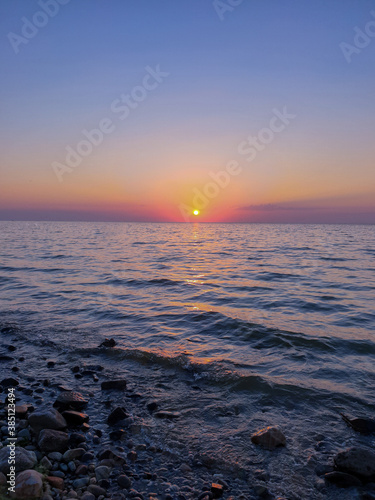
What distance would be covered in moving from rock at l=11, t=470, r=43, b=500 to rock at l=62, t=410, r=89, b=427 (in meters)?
1.64

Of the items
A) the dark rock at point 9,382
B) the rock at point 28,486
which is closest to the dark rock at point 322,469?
the rock at point 28,486

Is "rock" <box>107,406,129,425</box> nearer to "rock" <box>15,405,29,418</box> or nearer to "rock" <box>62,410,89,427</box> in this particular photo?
"rock" <box>62,410,89,427</box>

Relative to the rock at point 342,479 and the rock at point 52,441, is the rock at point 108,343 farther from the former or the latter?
the rock at point 342,479

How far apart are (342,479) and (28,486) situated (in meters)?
4.18

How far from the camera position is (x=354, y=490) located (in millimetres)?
4465

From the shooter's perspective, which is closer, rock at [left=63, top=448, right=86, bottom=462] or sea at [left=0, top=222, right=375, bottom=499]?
rock at [left=63, top=448, right=86, bottom=462]

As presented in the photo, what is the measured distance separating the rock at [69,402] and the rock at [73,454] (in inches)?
56.0

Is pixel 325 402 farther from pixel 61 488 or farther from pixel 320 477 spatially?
pixel 61 488

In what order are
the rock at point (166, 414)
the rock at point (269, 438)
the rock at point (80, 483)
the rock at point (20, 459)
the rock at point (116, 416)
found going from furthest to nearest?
the rock at point (166, 414)
the rock at point (116, 416)
the rock at point (269, 438)
the rock at point (20, 459)
the rock at point (80, 483)

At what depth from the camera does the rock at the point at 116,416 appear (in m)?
5.87

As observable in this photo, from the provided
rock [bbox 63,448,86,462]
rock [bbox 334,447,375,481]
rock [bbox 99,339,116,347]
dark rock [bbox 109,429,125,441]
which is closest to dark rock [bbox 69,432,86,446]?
rock [bbox 63,448,86,462]

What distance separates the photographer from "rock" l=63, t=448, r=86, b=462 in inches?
188

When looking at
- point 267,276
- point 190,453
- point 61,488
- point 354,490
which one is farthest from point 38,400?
point 267,276

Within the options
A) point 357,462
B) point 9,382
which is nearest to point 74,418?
point 9,382
